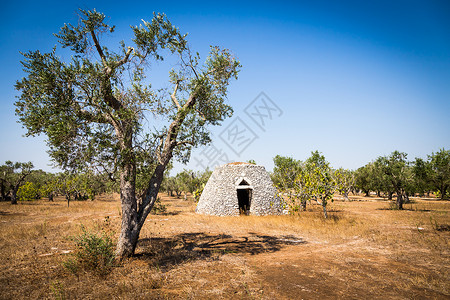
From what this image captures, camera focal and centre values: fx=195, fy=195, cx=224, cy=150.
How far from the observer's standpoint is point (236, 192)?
73.0ft

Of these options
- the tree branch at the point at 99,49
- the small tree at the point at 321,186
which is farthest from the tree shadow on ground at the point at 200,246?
the tree branch at the point at 99,49

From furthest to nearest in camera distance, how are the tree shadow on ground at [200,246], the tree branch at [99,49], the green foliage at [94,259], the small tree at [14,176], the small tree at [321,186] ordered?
1. the small tree at [14,176]
2. the small tree at [321,186]
3. the tree shadow on ground at [200,246]
4. the tree branch at [99,49]
5. the green foliage at [94,259]

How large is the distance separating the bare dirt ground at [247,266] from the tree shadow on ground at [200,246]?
46mm

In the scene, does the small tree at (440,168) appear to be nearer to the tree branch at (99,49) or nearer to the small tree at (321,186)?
the small tree at (321,186)

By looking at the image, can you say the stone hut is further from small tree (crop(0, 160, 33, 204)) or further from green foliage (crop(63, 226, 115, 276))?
small tree (crop(0, 160, 33, 204))

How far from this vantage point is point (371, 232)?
44.1 feet

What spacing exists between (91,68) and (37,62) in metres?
1.70

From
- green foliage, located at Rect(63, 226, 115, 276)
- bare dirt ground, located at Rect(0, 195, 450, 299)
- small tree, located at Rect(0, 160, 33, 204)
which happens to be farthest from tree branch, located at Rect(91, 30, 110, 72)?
small tree, located at Rect(0, 160, 33, 204)

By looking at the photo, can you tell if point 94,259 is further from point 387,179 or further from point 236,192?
point 387,179

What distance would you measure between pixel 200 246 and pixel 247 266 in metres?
3.68

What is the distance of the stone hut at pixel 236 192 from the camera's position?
857 inches

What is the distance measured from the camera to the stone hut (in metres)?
21.8

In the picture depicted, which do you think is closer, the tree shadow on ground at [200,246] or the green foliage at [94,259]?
the green foliage at [94,259]

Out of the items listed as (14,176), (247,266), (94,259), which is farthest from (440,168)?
(14,176)
